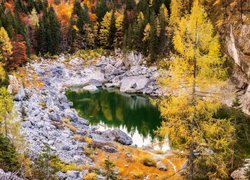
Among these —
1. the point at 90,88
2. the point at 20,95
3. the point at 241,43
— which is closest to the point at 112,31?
the point at 90,88

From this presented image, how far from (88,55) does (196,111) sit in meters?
82.0

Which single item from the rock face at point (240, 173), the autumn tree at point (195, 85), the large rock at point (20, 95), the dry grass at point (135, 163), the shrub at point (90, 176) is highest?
the autumn tree at point (195, 85)

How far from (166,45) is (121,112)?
27485 mm

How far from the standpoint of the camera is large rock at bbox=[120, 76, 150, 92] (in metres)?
77.0

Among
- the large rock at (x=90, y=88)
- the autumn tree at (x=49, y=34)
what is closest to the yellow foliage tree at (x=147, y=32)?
the large rock at (x=90, y=88)

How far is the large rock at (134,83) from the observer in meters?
77.0

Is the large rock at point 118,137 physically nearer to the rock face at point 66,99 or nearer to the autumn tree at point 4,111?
the rock face at point 66,99

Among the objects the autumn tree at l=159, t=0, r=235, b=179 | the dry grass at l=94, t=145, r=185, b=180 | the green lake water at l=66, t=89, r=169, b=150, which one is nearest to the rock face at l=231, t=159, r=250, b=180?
the autumn tree at l=159, t=0, r=235, b=179

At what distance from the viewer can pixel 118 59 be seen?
9406cm

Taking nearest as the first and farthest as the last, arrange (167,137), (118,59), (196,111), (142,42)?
(196,111)
(167,137)
(142,42)
(118,59)

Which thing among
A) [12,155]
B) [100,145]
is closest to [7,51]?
[100,145]

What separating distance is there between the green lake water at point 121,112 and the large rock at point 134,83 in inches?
86.0

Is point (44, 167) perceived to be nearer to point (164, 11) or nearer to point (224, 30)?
point (224, 30)

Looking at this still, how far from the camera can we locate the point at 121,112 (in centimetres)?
6469
